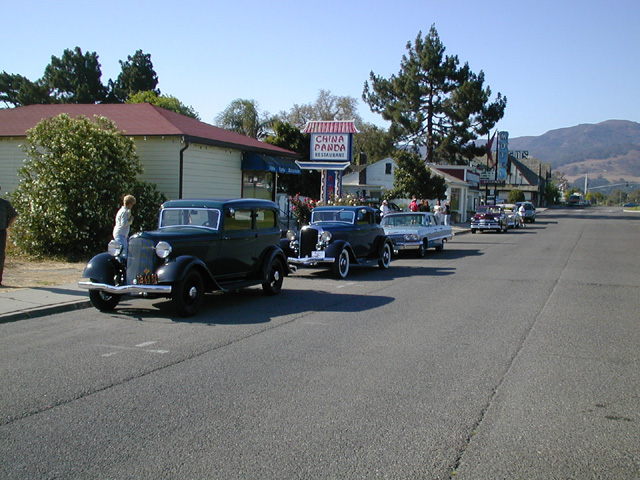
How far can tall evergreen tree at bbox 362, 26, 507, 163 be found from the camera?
2162 inches

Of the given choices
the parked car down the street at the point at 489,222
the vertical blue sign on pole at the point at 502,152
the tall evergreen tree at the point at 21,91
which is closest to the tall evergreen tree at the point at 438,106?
the vertical blue sign on pole at the point at 502,152

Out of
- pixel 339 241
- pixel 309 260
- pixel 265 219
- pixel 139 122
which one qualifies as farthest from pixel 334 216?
pixel 139 122

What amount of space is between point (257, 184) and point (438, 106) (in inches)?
1443

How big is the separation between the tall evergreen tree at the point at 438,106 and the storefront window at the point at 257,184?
109 ft

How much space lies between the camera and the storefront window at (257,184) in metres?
22.8

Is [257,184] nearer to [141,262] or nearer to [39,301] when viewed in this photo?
[39,301]

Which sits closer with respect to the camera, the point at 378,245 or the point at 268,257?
the point at 268,257

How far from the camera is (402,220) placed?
795 inches

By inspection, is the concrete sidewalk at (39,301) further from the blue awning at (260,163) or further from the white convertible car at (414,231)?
the blue awning at (260,163)

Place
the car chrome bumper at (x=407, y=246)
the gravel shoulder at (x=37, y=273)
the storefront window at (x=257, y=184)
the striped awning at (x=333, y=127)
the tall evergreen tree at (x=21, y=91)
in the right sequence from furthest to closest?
the tall evergreen tree at (x=21, y=91), the striped awning at (x=333, y=127), the storefront window at (x=257, y=184), the car chrome bumper at (x=407, y=246), the gravel shoulder at (x=37, y=273)

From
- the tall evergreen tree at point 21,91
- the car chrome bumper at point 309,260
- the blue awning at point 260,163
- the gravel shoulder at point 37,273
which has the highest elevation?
the tall evergreen tree at point 21,91

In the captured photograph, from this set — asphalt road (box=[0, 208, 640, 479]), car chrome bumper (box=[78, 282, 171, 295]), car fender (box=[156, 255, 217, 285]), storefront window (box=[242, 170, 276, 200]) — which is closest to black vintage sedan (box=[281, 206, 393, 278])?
asphalt road (box=[0, 208, 640, 479])

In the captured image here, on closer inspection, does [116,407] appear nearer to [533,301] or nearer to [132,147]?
[533,301]

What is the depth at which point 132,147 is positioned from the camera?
17.3 metres
